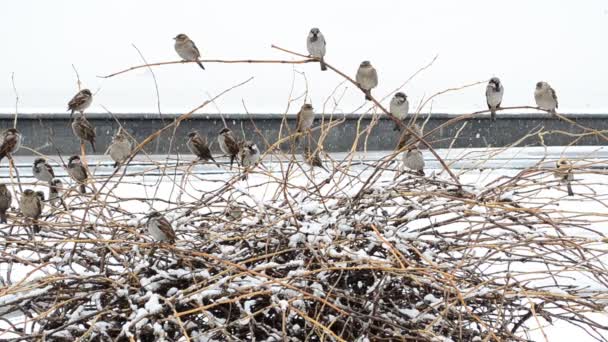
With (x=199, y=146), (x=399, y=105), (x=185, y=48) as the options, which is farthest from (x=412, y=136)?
(x=185, y=48)

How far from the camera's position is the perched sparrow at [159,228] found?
10.3 ft

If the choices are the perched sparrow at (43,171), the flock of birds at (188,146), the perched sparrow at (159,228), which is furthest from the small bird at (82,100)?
the perched sparrow at (159,228)

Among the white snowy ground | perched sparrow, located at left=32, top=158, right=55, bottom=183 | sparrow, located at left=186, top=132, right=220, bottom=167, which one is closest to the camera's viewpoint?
the white snowy ground

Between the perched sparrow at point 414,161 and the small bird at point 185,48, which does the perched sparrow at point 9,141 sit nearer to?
the small bird at point 185,48

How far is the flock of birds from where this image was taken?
3633mm

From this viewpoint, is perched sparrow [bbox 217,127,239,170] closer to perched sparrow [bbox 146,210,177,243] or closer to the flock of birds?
the flock of birds

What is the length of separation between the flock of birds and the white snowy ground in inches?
6.5

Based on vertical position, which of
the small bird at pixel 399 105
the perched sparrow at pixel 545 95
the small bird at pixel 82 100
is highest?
the perched sparrow at pixel 545 95

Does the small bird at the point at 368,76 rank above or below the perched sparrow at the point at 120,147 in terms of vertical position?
above

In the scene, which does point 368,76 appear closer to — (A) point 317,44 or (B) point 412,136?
(A) point 317,44

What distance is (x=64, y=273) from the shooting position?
300cm

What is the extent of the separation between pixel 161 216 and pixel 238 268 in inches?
23.3

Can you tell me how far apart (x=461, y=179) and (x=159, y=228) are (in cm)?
772

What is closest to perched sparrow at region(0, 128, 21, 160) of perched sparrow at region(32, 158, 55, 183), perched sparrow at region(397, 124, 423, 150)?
perched sparrow at region(32, 158, 55, 183)
